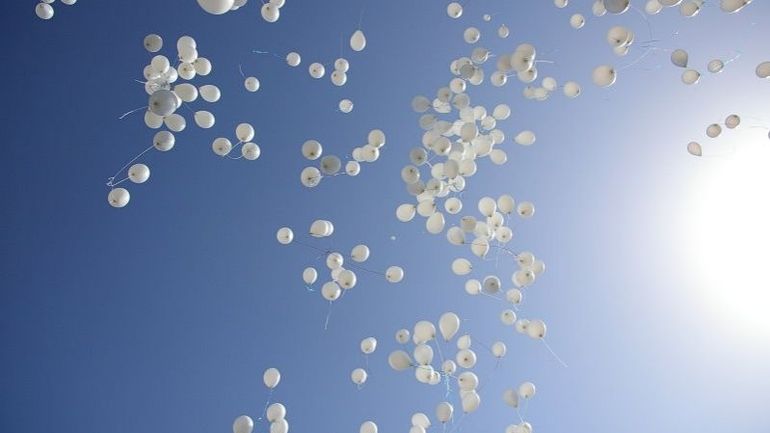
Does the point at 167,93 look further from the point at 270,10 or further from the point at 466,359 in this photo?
the point at 466,359

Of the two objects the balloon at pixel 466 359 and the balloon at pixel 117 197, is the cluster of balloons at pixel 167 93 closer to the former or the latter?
the balloon at pixel 117 197

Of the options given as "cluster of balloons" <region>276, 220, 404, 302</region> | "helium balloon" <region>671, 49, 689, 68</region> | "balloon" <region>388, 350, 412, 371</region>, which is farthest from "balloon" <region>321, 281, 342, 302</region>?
"helium balloon" <region>671, 49, 689, 68</region>

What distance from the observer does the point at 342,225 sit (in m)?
2.81

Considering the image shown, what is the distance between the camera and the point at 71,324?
8.44ft

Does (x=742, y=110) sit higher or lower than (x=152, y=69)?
higher

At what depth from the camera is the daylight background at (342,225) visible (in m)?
2.61

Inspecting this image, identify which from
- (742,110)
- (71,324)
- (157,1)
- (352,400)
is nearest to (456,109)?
(352,400)

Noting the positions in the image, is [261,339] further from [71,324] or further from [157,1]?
[157,1]

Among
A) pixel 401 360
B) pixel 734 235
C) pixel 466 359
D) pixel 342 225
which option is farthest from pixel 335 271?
pixel 734 235

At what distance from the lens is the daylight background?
2611 millimetres

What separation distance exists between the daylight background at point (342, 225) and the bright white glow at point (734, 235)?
13mm

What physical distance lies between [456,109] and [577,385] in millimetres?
1585

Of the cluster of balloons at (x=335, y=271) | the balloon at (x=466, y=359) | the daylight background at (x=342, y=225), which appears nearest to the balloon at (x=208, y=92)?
the cluster of balloons at (x=335, y=271)

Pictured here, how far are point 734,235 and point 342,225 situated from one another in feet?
6.72
